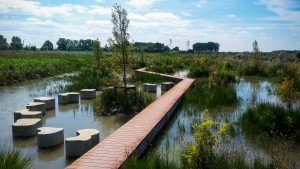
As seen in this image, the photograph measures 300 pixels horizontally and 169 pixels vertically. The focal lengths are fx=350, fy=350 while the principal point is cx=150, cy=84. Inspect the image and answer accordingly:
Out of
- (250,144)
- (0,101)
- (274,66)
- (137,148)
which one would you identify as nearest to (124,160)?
(137,148)

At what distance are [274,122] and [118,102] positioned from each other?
19.2 feet

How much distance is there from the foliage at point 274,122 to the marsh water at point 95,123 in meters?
0.43

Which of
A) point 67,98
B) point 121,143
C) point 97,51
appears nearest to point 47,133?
point 121,143

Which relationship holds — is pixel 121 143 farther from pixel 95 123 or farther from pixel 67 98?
pixel 67 98

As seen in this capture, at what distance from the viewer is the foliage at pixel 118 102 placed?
41.7 ft

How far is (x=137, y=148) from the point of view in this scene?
7.34 m

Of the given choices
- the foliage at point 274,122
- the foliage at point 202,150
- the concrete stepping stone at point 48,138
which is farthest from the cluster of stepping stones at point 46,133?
the foliage at point 274,122

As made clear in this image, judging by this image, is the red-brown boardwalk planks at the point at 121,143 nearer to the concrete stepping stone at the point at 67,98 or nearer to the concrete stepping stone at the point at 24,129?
the concrete stepping stone at the point at 24,129

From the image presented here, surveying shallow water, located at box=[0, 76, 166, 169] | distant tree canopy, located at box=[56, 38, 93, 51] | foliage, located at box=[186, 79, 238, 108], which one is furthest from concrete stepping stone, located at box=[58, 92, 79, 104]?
distant tree canopy, located at box=[56, 38, 93, 51]

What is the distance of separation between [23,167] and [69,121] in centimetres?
577

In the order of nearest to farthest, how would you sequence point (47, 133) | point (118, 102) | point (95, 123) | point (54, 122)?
1. point (47, 133)
2. point (95, 123)
3. point (54, 122)
4. point (118, 102)

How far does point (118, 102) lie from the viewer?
12.9 metres

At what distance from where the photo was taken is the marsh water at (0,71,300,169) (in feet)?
26.1

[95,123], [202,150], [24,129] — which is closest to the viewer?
[202,150]
